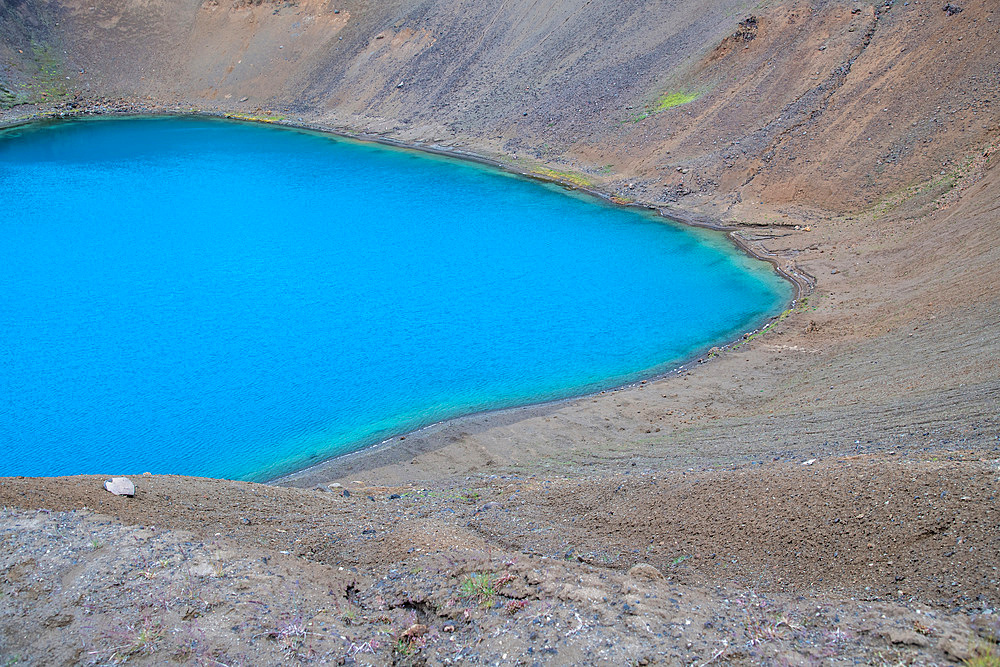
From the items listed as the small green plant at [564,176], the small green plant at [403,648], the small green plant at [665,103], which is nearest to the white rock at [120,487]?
the small green plant at [403,648]

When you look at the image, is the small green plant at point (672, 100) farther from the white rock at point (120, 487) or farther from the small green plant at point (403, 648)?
the small green plant at point (403, 648)

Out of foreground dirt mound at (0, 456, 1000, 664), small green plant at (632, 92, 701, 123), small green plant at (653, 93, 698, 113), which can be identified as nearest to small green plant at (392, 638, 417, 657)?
foreground dirt mound at (0, 456, 1000, 664)

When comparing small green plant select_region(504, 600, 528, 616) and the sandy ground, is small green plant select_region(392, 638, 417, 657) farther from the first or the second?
small green plant select_region(504, 600, 528, 616)

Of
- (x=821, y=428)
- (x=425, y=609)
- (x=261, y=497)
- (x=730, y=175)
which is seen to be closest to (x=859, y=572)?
(x=425, y=609)

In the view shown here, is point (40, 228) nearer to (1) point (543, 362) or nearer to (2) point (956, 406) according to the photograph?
(1) point (543, 362)

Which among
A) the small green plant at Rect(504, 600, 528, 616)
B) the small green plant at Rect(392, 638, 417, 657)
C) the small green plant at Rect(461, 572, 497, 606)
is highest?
the small green plant at Rect(461, 572, 497, 606)

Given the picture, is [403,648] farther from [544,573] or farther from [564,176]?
[564,176]

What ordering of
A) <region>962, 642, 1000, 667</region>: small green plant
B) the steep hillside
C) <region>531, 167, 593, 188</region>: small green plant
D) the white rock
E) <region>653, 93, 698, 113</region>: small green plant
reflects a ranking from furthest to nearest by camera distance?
<region>653, 93, 698, 113</region>: small green plant, <region>531, 167, 593, 188</region>: small green plant, the steep hillside, the white rock, <region>962, 642, 1000, 667</region>: small green plant
